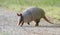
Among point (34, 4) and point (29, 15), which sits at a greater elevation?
point (34, 4)

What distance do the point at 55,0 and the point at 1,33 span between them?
8.02 meters

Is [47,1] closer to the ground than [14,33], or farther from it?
farther from it

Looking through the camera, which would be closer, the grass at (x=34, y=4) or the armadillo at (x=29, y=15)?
the armadillo at (x=29, y=15)

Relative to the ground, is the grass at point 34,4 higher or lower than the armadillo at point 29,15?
higher

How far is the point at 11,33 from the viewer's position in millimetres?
7148

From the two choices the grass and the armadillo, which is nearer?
the armadillo

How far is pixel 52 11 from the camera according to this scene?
41.5 feet

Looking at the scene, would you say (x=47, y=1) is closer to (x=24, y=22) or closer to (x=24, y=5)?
(x=24, y=5)

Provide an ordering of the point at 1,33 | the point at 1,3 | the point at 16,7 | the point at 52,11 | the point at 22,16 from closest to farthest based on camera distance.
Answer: the point at 1,33 → the point at 22,16 → the point at 52,11 → the point at 16,7 → the point at 1,3

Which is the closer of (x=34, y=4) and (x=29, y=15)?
(x=29, y=15)

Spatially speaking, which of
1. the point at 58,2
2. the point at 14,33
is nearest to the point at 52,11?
the point at 58,2

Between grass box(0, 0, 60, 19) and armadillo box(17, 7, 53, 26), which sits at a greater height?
grass box(0, 0, 60, 19)

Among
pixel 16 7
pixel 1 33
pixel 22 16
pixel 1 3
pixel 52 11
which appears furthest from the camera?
pixel 1 3

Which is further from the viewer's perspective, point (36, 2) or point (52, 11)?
point (36, 2)
